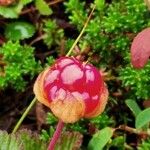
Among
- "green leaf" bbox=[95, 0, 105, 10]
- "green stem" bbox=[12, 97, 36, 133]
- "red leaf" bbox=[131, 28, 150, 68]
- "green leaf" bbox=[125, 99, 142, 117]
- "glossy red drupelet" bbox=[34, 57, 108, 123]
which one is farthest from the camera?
"green leaf" bbox=[95, 0, 105, 10]

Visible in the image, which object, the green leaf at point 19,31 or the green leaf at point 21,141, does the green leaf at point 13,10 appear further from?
the green leaf at point 21,141

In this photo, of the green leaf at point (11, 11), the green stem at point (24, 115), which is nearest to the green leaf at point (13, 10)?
the green leaf at point (11, 11)

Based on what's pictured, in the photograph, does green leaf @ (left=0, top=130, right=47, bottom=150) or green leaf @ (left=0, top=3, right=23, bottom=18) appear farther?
green leaf @ (left=0, top=3, right=23, bottom=18)

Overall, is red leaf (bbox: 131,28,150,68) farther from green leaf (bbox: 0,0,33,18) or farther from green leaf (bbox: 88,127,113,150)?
green leaf (bbox: 0,0,33,18)

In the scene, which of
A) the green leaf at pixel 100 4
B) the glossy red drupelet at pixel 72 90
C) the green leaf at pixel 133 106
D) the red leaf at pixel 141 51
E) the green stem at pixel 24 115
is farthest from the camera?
the green leaf at pixel 100 4

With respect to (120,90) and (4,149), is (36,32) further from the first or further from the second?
(4,149)

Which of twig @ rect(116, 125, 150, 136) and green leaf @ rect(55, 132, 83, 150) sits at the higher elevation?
green leaf @ rect(55, 132, 83, 150)

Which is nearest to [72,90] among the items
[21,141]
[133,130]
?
[21,141]

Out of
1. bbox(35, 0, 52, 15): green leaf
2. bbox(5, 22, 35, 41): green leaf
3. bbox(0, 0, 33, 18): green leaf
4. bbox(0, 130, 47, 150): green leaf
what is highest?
bbox(0, 0, 33, 18): green leaf

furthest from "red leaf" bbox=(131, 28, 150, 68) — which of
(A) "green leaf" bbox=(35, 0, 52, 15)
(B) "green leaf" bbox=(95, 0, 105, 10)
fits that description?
(A) "green leaf" bbox=(35, 0, 52, 15)
